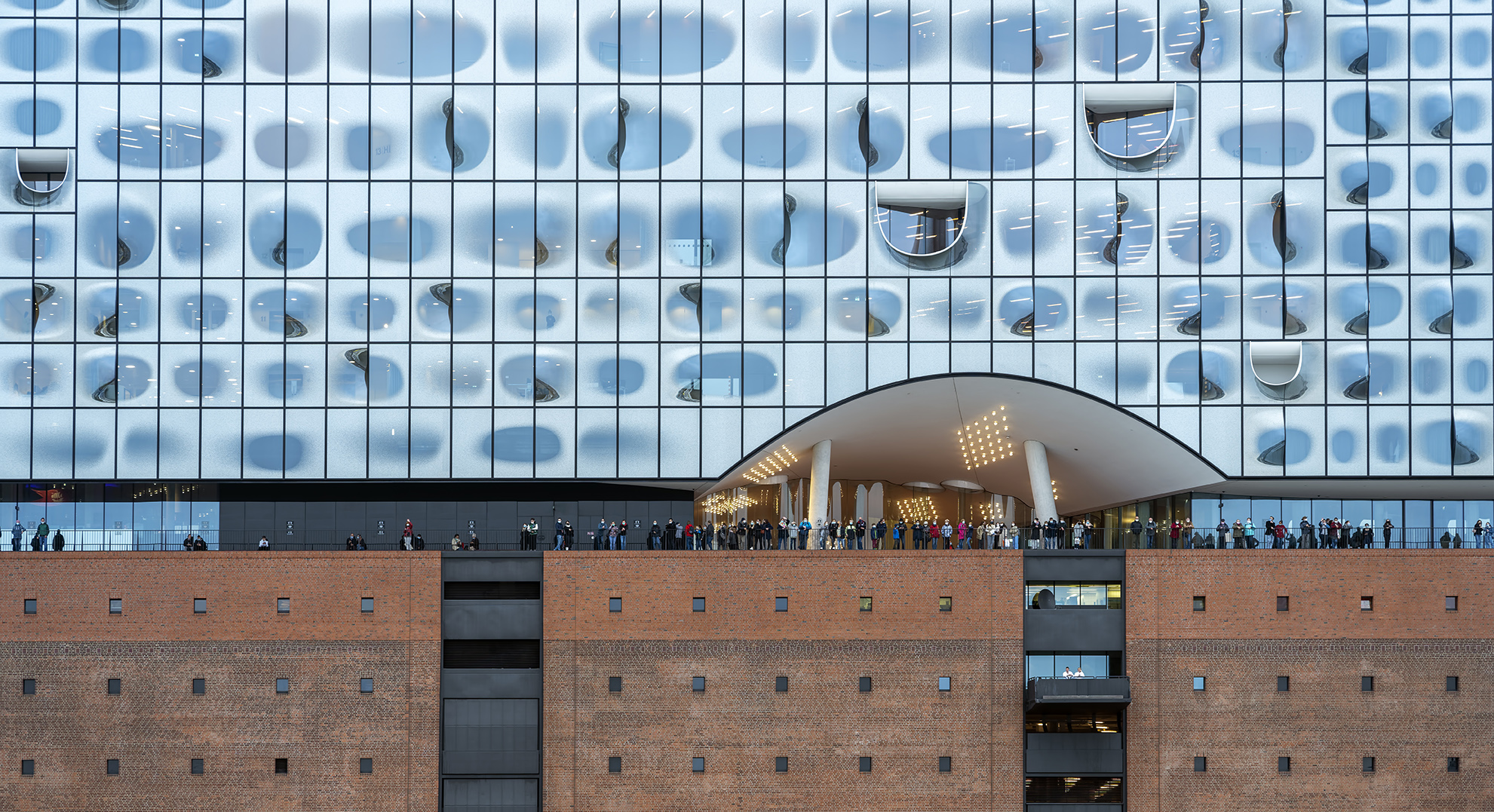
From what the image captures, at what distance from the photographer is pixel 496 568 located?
3934cm

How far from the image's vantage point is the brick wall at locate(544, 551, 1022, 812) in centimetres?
3822

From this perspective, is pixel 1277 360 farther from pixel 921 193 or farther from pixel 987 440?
pixel 921 193

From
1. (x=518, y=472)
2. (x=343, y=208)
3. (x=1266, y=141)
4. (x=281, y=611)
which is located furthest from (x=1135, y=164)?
(x=281, y=611)

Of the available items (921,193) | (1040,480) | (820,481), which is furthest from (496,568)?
(1040,480)

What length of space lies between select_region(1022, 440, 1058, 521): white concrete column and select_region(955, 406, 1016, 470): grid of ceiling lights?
3.20 ft

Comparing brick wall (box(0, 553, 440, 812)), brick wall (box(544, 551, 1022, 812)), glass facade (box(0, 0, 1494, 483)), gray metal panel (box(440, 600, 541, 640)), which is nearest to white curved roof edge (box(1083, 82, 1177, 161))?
glass facade (box(0, 0, 1494, 483))

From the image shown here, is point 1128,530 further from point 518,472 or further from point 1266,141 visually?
point 518,472

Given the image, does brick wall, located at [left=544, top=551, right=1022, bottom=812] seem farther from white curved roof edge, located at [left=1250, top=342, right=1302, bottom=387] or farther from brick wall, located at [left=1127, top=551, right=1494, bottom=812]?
white curved roof edge, located at [left=1250, top=342, right=1302, bottom=387]

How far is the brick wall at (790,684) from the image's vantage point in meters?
38.2

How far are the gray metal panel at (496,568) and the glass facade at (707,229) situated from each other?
3451mm

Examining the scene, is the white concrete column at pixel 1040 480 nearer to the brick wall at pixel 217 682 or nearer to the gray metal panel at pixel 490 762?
the gray metal panel at pixel 490 762

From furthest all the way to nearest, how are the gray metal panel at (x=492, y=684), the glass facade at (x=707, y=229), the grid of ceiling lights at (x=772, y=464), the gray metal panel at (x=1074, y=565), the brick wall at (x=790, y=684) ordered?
the grid of ceiling lights at (x=772, y=464) → the glass facade at (x=707, y=229) → the gray metal panel at (x=1074, y=565) → the gray metal panel at (x=492, y=684) → the brick wall at (x=790, y=684)

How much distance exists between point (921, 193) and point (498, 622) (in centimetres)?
1835

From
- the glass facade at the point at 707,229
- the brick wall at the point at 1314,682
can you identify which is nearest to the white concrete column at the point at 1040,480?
the glass facade at the point at 707,229
